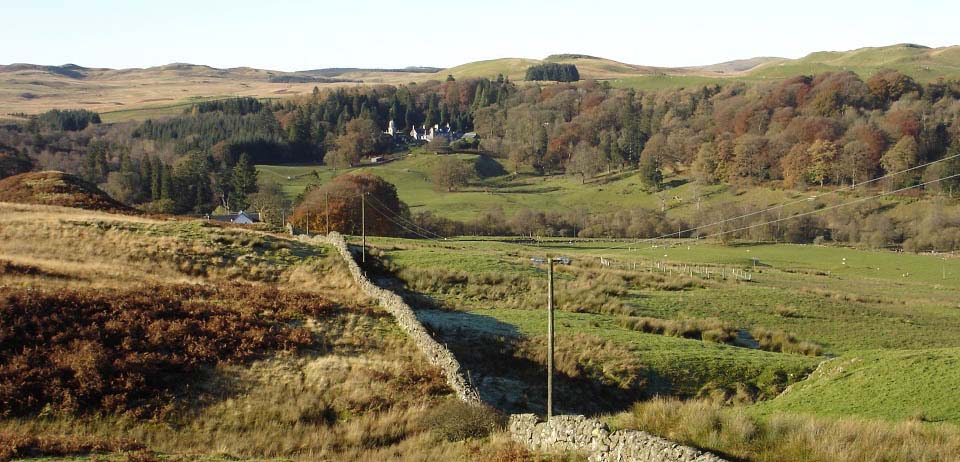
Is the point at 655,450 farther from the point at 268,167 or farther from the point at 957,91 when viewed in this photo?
the point at 957,91

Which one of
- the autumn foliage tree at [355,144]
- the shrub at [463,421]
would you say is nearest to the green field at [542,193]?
the autumn foliage tree at [355,144]

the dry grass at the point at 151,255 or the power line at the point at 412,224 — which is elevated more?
the dry grass at the point at 151,255

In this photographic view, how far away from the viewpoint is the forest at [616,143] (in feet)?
352

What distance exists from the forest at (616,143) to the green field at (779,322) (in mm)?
44921

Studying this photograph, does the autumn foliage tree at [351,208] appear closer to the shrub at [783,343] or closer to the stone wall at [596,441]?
the shrub at [783,343]

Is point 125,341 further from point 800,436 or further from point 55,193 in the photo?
point 55,193

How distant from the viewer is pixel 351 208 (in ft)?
254

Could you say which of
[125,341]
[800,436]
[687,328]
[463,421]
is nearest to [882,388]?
[800,436]

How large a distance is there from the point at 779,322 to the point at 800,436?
69.8 feet

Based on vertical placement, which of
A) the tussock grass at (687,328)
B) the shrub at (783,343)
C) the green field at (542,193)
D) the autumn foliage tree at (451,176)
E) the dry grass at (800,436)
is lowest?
the green field at (542,193)

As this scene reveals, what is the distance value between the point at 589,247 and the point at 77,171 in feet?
330

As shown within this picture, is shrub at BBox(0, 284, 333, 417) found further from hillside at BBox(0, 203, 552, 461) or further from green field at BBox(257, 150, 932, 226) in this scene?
green field at BBox(257, 150, 932, 226)

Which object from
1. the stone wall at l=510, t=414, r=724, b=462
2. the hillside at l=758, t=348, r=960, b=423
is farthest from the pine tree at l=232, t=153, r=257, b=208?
the stone wall at l=510, t=414, r=724, b=462

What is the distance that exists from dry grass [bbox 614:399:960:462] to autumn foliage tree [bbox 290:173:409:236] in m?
61.2
